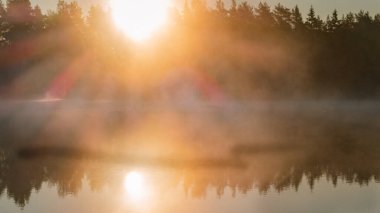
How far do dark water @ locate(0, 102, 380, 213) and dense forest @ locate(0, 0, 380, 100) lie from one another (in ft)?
138

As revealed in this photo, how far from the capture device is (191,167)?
2741 centimetres

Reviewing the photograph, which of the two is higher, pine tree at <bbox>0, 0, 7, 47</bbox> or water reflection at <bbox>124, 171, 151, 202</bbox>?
pine tree at <bbox>0, 0, 7, 47</bbox>

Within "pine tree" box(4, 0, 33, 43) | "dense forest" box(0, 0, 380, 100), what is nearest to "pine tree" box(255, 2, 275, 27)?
"dense forest" box(0, 0, 380, 100)

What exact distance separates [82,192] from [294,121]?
3514 centimetres

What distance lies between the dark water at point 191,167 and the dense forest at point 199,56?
42039 mm

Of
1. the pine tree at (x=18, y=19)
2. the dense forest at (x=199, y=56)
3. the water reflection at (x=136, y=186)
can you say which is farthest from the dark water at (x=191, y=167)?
the pine tree at (x=18, y=19)

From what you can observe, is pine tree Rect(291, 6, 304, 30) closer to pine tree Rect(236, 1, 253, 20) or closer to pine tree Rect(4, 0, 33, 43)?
pine tree Rect(236, 1, 253, 20)

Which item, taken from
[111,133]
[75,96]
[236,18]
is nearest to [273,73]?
[236,18]

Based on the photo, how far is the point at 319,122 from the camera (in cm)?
5344

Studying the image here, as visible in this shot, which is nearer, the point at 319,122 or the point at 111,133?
the point at 111,133

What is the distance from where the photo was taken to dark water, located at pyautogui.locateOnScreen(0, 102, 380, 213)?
66.2ft

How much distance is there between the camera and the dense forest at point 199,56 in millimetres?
93125

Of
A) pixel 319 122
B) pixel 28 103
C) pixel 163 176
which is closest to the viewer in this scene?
pixel 163 176

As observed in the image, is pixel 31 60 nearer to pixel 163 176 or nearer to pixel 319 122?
pixel 319 122
